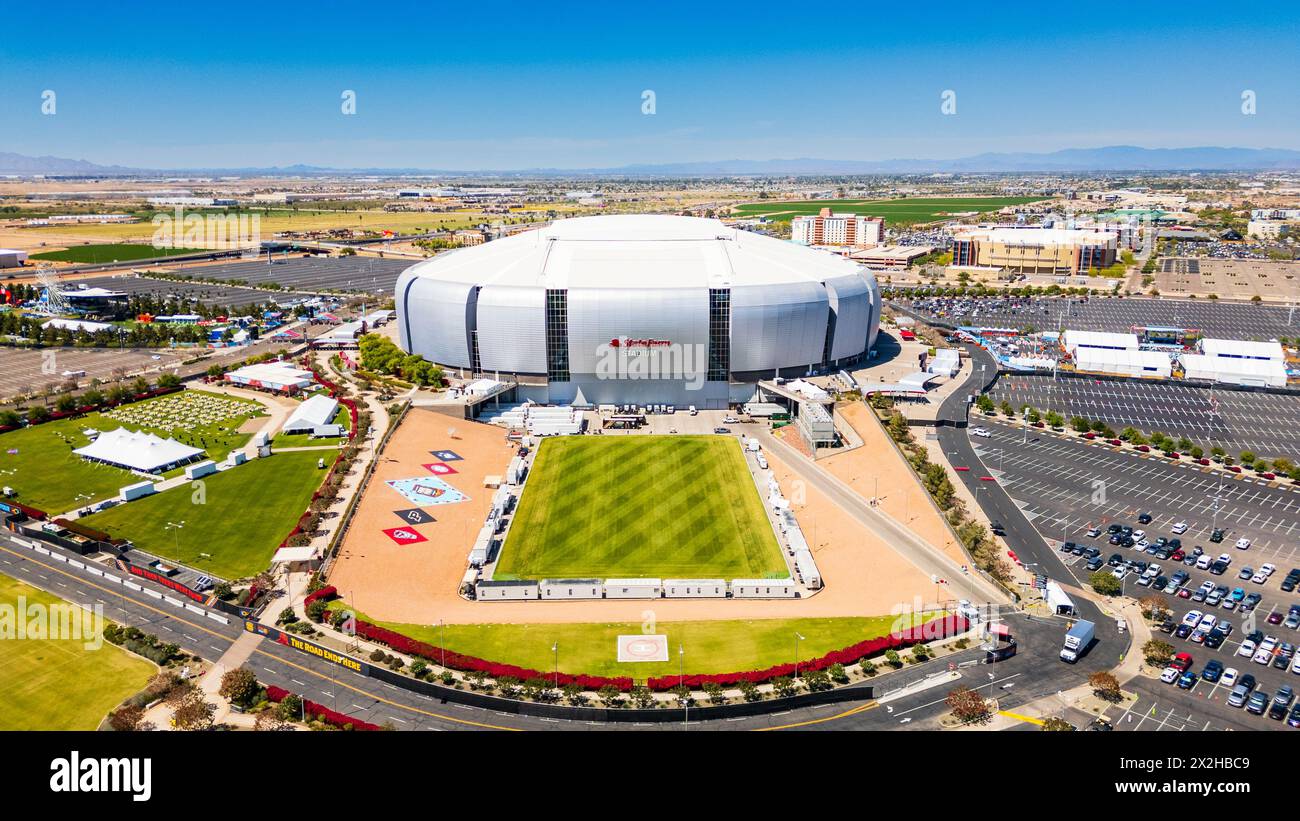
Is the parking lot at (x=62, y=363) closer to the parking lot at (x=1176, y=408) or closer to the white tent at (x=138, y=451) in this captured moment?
the white tent at (x=138, y=451)

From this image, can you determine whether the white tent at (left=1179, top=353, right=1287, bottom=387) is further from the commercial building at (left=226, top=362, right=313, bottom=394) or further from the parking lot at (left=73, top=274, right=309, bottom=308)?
the parking lot at (left=73, top=274, right=309, bottom=308)

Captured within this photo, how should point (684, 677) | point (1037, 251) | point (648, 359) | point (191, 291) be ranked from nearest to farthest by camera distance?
point (684, 677) < point (648, 359) < point (191, 291) < point (1037, 251)

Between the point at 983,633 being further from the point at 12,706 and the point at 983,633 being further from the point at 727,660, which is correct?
the point at 12,706

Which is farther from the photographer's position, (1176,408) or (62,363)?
→ (62,363)

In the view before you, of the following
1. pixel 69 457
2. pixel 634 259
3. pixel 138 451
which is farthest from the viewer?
pixel 634 259

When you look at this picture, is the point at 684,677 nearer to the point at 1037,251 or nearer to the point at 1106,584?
the point at 1106,584

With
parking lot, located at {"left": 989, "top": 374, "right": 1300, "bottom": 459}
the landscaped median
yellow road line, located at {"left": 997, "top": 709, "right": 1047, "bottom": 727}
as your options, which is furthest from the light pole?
parking lot, located at {"left": 989, "top": 374, "right": 1300, "bottom": 459}

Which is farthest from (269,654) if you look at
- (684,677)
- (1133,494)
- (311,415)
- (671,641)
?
(1133,494)
